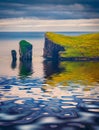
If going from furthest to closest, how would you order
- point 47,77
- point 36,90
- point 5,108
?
point 47,77 → point 36,90 → point 5,108

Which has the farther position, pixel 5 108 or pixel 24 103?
pixel 24 103

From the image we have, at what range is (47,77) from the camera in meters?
160

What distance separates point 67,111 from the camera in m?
94.9

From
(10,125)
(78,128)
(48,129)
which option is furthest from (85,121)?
(10,125)

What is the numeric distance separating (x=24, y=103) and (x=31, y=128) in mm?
26061

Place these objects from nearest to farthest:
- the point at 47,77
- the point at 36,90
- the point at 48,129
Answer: the point at 48,129, the point at 36,90, the point at 47,77

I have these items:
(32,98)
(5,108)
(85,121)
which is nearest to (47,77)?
(32,98)

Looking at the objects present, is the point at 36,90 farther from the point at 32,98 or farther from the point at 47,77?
the point at 47,77

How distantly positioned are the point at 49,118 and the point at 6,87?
46095mm

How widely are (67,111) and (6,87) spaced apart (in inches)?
1630

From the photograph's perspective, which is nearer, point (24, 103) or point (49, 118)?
point (49, 118)

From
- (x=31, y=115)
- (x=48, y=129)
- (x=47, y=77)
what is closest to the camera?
(x=48, y=129)

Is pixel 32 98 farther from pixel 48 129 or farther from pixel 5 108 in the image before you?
pixel 48 129

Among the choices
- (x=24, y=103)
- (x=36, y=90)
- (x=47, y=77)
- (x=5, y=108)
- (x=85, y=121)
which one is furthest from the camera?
(x=47, y=77)
